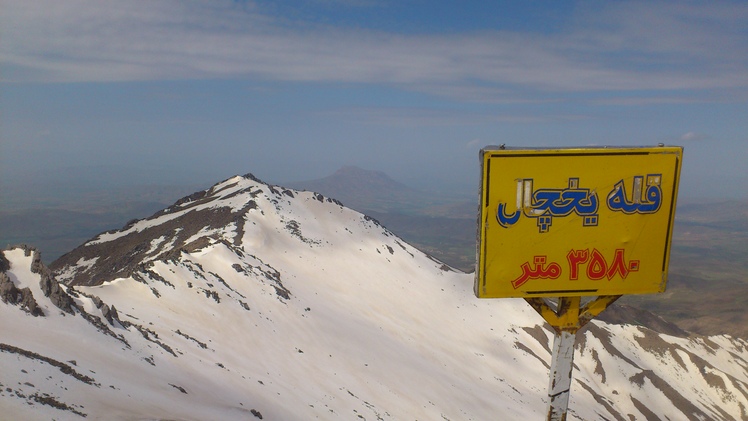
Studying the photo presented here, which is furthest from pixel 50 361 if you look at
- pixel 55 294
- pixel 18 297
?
pixel 55 294

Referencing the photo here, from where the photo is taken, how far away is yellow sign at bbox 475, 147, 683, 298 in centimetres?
725

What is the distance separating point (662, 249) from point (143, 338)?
2588 centimetres

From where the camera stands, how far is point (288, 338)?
38.9 meters

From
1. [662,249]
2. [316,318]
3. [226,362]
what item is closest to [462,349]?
[316,318]

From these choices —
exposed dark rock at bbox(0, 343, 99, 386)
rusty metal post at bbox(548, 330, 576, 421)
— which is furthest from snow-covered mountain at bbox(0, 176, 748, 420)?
rusty metal post at bbox(548, 330, 576, 421)

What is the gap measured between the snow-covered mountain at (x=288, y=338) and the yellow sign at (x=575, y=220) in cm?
1358

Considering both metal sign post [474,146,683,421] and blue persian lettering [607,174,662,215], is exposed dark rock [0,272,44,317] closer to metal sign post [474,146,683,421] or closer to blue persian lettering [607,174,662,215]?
metal sign post [474,146,683,421]

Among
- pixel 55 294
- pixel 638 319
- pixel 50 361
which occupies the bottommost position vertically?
pixel 638 319

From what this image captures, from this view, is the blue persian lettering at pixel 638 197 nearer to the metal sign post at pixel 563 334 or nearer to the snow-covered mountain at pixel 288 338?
the metal sign post at pixel 563 334

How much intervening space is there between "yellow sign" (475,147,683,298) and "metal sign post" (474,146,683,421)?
0.05 ft

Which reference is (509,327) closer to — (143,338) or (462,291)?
(462,291)

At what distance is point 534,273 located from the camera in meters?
7.57

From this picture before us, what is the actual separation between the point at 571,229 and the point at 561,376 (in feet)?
7.66

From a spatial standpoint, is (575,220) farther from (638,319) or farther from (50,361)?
(638,319)
